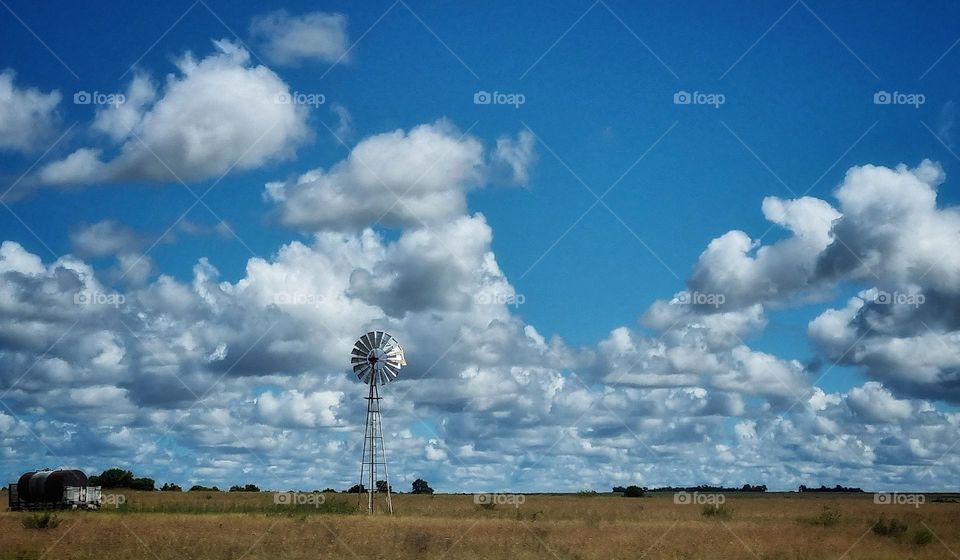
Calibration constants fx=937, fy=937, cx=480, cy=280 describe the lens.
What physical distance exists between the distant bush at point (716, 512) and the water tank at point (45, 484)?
47.6 meters

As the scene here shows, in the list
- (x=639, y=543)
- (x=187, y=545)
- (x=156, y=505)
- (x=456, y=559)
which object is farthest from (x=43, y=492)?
(x=639, y=543)

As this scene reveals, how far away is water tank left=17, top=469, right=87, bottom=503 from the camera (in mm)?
70125

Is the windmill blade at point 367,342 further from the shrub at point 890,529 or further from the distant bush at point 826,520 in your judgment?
the shrub at point 890,529

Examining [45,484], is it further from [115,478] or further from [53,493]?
[115,478]

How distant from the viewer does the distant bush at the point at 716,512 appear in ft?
221

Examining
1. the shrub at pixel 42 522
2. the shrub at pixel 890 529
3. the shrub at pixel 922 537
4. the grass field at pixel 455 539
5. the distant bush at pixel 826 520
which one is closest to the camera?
the grass field at pixel 455 539

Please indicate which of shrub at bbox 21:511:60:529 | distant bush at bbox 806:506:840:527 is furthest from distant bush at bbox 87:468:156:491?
distant bush at bbox 806:506:840:527

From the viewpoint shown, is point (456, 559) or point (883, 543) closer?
point (456, 559)

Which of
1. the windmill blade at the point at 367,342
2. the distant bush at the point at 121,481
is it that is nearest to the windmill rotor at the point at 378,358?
the windmill blade at the point at 367,342

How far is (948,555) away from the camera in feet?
144

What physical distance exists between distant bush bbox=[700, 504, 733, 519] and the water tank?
47.6 metres

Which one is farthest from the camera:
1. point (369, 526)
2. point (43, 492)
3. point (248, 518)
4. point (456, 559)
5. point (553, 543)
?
point (43, 492)

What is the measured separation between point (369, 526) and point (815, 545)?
2239 cm

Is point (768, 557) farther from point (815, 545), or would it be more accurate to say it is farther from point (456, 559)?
point (456, 559)
